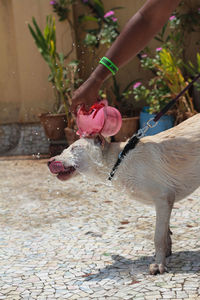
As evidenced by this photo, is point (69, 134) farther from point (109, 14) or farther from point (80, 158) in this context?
point (80, 158)

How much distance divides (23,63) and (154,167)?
642 cm

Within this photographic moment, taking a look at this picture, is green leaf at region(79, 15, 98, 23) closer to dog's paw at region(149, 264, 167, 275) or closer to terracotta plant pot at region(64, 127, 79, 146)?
terracotta plant pot at region(64, 127, 79, 146)

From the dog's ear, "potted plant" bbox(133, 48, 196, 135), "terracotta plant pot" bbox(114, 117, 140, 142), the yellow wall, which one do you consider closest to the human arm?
the dog's ear

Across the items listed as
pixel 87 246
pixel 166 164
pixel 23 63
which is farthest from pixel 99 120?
pixel 23 63

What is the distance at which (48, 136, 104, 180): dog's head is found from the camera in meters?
3.42

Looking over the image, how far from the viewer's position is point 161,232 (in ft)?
11.2

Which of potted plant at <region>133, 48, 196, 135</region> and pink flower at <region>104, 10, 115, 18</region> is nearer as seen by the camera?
potted plant at <region>133, 48, 196, 135</region>

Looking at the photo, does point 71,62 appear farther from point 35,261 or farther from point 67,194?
point 35,261

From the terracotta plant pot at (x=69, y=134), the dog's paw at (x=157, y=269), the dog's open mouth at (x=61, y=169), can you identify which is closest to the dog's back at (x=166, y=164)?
the dog's open mouth at (x=61, y=169)

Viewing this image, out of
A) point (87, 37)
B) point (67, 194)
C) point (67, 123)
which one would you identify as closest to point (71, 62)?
point (87, 37)

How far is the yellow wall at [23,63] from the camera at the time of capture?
8.98 metres

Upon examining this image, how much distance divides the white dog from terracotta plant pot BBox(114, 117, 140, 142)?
4.46m

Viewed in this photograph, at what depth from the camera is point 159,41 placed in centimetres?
868

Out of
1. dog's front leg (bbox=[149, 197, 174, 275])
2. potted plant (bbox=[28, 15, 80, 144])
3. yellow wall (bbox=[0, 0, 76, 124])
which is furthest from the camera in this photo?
yellow wall (bbox=[0, 0, 76, 124])
